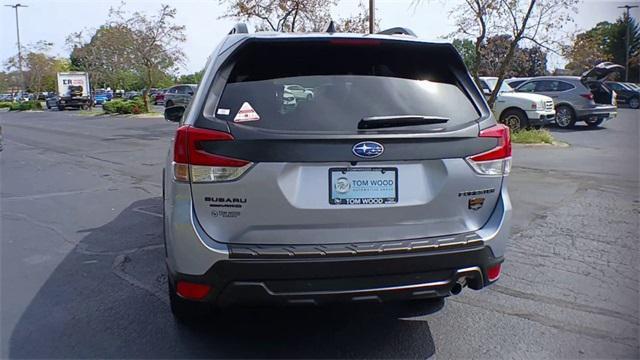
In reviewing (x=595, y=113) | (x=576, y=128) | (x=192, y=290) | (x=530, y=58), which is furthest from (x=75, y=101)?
(x=192, y=290)

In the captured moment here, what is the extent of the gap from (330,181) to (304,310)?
1421mm

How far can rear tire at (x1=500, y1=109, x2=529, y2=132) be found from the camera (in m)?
15.8

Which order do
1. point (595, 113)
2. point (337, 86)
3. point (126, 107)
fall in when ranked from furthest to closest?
point (126, 107)
point (595, 113)
point (337, 86)

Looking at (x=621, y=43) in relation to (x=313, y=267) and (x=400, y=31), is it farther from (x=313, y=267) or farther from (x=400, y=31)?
(x=313, y=267)

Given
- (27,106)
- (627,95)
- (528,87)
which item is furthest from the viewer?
(27,106)

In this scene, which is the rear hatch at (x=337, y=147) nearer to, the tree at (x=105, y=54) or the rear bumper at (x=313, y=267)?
the rear bumper at (x=313, y=267)

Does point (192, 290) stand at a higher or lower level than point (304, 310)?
higher

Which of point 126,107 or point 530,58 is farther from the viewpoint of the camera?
point 126,107

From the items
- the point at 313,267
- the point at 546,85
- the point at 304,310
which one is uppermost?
the point at 546,85

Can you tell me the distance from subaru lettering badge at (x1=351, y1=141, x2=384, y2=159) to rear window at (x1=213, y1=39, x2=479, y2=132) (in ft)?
0.33

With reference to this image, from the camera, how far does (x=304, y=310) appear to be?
149 inches

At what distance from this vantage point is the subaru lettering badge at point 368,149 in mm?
2695

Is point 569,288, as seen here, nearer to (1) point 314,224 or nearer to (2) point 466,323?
(2) point 466,323

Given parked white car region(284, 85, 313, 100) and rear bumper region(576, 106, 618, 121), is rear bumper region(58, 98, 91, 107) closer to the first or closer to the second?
rear bumper region(576, 106, 618, 121)
